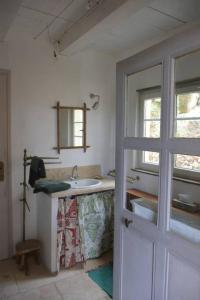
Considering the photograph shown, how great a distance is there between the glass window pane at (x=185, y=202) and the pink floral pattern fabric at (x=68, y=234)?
1.34 meters

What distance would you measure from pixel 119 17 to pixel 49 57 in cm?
116

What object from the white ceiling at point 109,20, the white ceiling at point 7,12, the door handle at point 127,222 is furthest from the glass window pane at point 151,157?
the white ceiling at point 7,12

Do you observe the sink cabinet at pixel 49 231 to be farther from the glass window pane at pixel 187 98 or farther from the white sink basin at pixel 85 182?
the glass window pane at pixel 187 98

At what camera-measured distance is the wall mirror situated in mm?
2941

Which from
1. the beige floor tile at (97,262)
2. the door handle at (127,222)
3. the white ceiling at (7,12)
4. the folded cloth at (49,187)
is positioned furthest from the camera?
the beige floor tile at (97,262)

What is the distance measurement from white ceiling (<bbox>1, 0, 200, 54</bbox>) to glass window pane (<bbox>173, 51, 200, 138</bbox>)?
0.74 m

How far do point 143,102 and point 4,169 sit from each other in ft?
5.85

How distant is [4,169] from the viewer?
270 cm

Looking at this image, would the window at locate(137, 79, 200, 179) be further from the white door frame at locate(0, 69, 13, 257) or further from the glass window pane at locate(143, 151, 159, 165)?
the white door frame at locate(0, 69, 13, 257)

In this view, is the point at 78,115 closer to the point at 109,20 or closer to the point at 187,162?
the point at 109,20

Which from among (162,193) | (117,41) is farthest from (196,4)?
(162,193)

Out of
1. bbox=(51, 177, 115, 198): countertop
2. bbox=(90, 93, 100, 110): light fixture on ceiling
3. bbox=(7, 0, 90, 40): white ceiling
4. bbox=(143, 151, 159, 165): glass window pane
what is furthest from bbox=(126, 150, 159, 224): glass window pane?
bbox=(90, 93, 100, 110): light fixture on ceiling

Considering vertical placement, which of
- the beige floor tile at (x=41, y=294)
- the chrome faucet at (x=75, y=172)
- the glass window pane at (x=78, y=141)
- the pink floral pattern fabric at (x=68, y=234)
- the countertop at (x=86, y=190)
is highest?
the glass window pane at (x=78, y=141)

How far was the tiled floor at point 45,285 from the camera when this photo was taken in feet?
7.11
